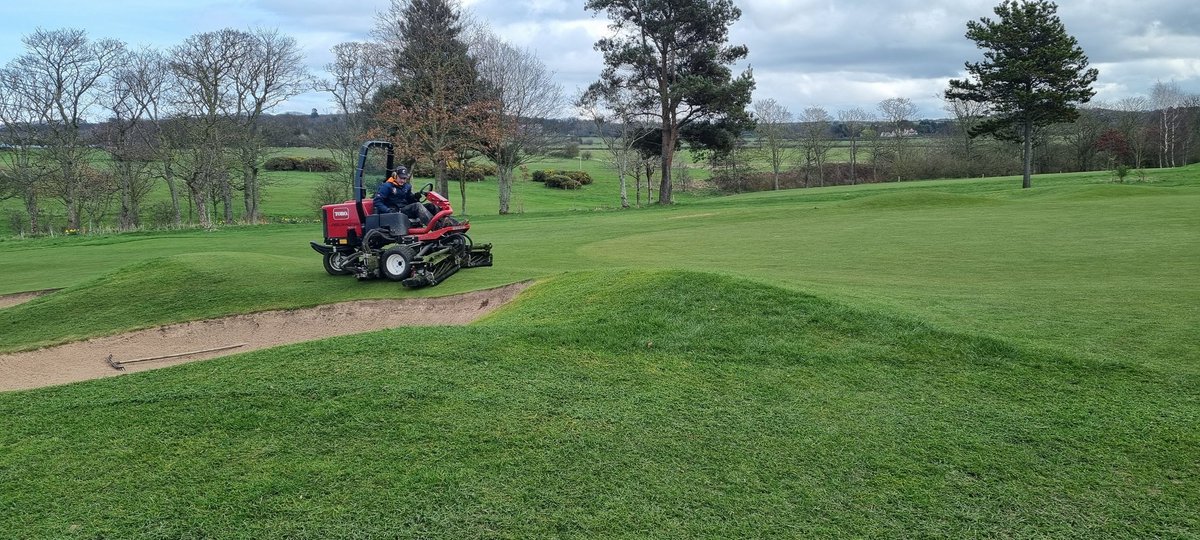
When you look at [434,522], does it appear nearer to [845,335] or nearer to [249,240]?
[845,335]

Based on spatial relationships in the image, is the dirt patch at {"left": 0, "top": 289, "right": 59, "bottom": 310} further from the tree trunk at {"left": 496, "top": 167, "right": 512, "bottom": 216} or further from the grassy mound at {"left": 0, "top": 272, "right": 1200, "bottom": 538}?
the tree trunk at {"left": 496, "top": 167, "right": 512, "bottom": 216}

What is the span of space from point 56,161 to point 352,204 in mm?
39798

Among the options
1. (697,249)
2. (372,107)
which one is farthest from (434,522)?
(372,107)

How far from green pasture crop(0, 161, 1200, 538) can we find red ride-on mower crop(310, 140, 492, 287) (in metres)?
3.59

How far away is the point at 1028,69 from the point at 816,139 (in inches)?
1306

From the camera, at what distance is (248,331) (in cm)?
1164

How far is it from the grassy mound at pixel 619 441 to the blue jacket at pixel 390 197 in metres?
5.87

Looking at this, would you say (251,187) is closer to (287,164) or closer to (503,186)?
(503,186)

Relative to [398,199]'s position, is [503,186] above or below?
above

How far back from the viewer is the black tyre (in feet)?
45.0

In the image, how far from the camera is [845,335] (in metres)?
7.29

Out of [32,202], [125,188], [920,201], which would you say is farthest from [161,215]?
[920,201]

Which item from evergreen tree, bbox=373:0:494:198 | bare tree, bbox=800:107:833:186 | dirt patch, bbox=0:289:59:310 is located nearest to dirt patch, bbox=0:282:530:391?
dirt patch, bbox=0:289:59:310

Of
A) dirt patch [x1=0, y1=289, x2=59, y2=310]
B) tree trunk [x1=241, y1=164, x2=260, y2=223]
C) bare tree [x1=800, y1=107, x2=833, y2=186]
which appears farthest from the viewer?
bare tree [x1=800, y1=107, x2=833, y2=186]
